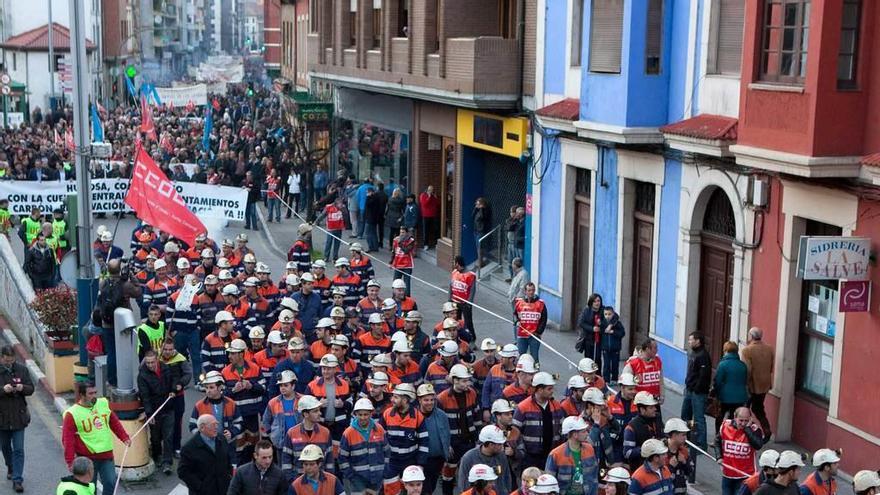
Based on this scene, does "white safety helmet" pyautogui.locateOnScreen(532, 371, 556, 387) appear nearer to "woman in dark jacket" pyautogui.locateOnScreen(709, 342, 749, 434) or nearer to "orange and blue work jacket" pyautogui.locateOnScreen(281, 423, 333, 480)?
"orange and blue work jacket" pyautogui.locateOnScreen(281, 423, 333, 480)

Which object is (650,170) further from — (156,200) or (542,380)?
(542,380)

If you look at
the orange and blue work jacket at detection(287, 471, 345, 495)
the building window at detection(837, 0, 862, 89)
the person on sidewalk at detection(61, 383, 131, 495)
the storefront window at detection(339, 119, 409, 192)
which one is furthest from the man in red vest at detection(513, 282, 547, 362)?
the storefront window at detection(339, 119, 409, 192)

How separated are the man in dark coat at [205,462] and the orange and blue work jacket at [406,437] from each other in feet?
5.19

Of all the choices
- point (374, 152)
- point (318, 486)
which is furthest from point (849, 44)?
point (374, 152)

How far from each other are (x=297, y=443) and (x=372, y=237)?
17.8 metres

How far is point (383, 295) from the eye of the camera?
2528cm

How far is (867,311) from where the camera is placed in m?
14.8

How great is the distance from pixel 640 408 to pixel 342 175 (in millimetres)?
23388

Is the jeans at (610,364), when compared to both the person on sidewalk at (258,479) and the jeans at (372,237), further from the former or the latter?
the jeans at (372,237)

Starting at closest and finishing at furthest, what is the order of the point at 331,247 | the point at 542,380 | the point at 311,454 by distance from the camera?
1. the point at 311,454
2. the point at 542,380
3. the point at 331,247

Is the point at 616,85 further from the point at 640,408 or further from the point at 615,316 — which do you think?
the point at 640,408

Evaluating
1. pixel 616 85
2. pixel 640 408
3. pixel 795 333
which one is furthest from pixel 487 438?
pixel 616 85

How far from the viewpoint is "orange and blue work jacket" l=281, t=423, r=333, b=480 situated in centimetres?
1219

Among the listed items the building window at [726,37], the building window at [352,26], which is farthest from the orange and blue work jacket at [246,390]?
the building window at [352,26]
